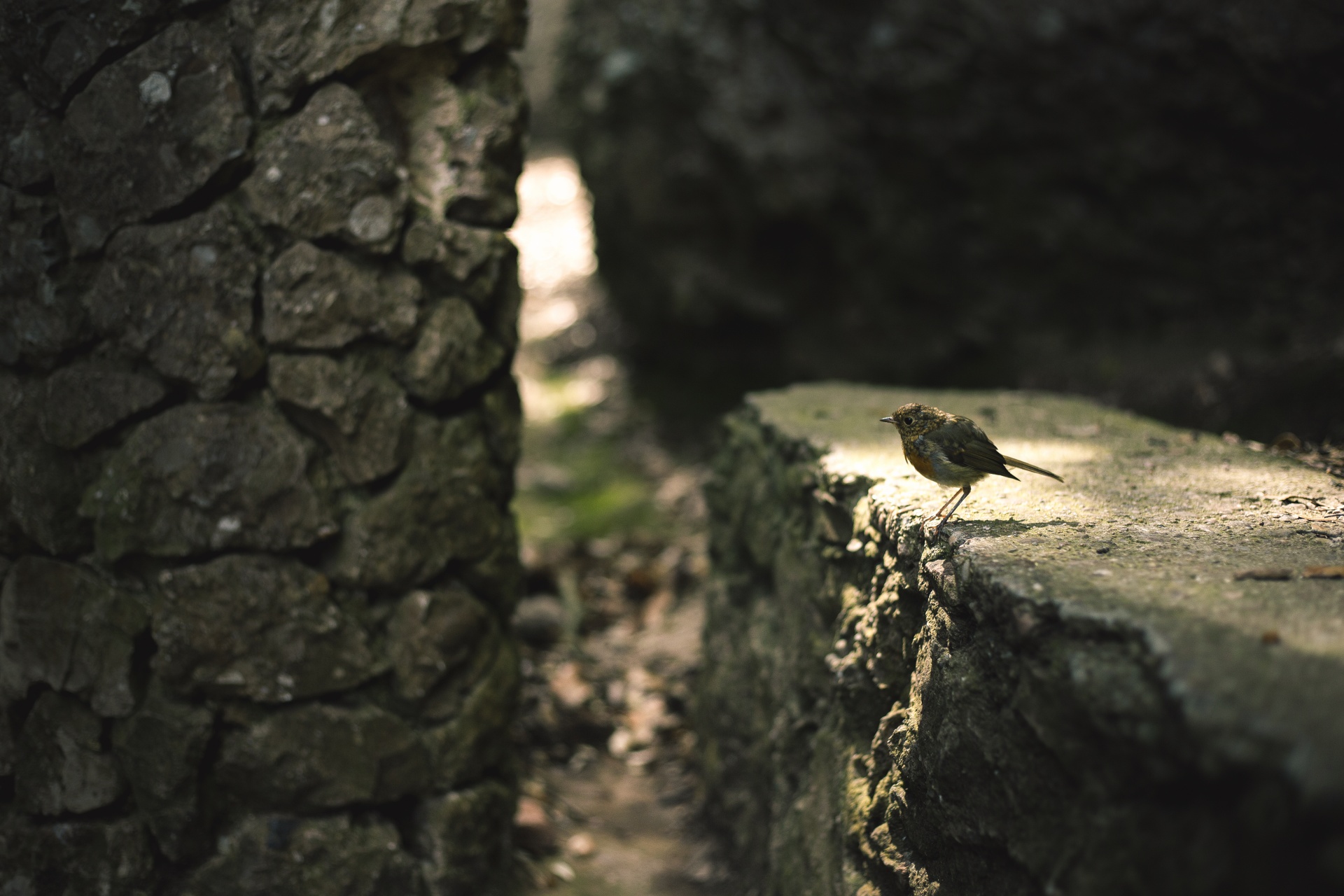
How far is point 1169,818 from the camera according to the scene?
4.30 ft

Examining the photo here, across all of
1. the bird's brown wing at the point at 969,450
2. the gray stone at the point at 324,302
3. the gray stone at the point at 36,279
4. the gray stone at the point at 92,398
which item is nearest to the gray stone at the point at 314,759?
the gray stone at the point at 92,398

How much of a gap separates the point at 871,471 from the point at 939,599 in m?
0.69

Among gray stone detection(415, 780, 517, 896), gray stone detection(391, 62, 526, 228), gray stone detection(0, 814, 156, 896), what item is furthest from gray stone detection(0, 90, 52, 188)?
gray stone detection(415, 780, 517, 896)

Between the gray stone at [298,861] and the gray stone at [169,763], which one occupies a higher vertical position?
the gray stone at [169,763]

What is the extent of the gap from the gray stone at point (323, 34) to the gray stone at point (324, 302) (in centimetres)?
43

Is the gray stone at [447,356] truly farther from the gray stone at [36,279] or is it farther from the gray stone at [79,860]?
the gray stone at [79,860]

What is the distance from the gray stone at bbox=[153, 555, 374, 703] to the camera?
248 centimetres

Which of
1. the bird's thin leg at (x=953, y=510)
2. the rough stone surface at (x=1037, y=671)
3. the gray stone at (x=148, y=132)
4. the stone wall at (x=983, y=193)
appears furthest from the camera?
the stone wall at (x=983, y=193)

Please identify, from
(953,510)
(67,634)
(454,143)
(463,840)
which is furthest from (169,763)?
(953,510)

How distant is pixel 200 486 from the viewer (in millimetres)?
2463

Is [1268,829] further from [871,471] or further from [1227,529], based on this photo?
[871,471]

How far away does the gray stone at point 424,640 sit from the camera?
2648 millimetres

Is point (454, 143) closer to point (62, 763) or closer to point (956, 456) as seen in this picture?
point (956, 456)

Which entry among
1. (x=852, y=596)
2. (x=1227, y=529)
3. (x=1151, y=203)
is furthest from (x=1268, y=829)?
(x=1151, y=203)
